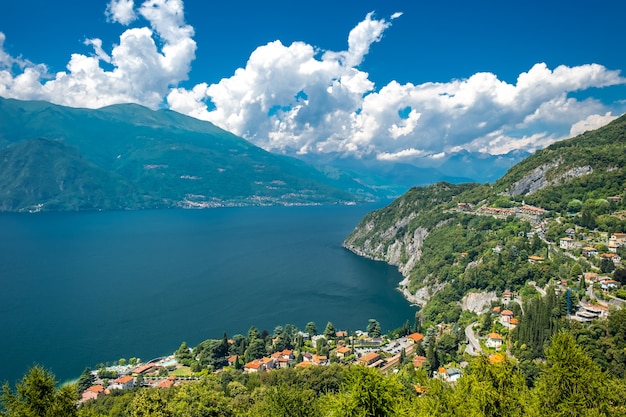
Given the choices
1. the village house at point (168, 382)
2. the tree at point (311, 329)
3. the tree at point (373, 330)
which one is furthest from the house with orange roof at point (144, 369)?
the tree at point (373, 330)

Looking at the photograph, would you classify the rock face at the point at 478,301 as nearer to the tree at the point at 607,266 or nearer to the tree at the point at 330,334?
the tree at the point at 607,266

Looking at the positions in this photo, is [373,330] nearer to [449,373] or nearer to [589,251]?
[449,373]

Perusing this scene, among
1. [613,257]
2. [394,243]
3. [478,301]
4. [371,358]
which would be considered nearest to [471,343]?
[371,358]

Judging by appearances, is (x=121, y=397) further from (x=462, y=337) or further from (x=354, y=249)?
(x=354, y=249)

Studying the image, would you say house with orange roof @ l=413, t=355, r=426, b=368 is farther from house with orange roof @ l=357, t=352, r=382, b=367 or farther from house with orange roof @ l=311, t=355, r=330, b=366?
house with orange roof @ l=311, t=355, r=330, b=366

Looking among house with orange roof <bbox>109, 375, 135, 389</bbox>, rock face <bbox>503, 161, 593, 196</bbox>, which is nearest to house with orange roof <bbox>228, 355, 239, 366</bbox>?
house with orange roof <bbox>109, 375, 135, 389</bbox>
